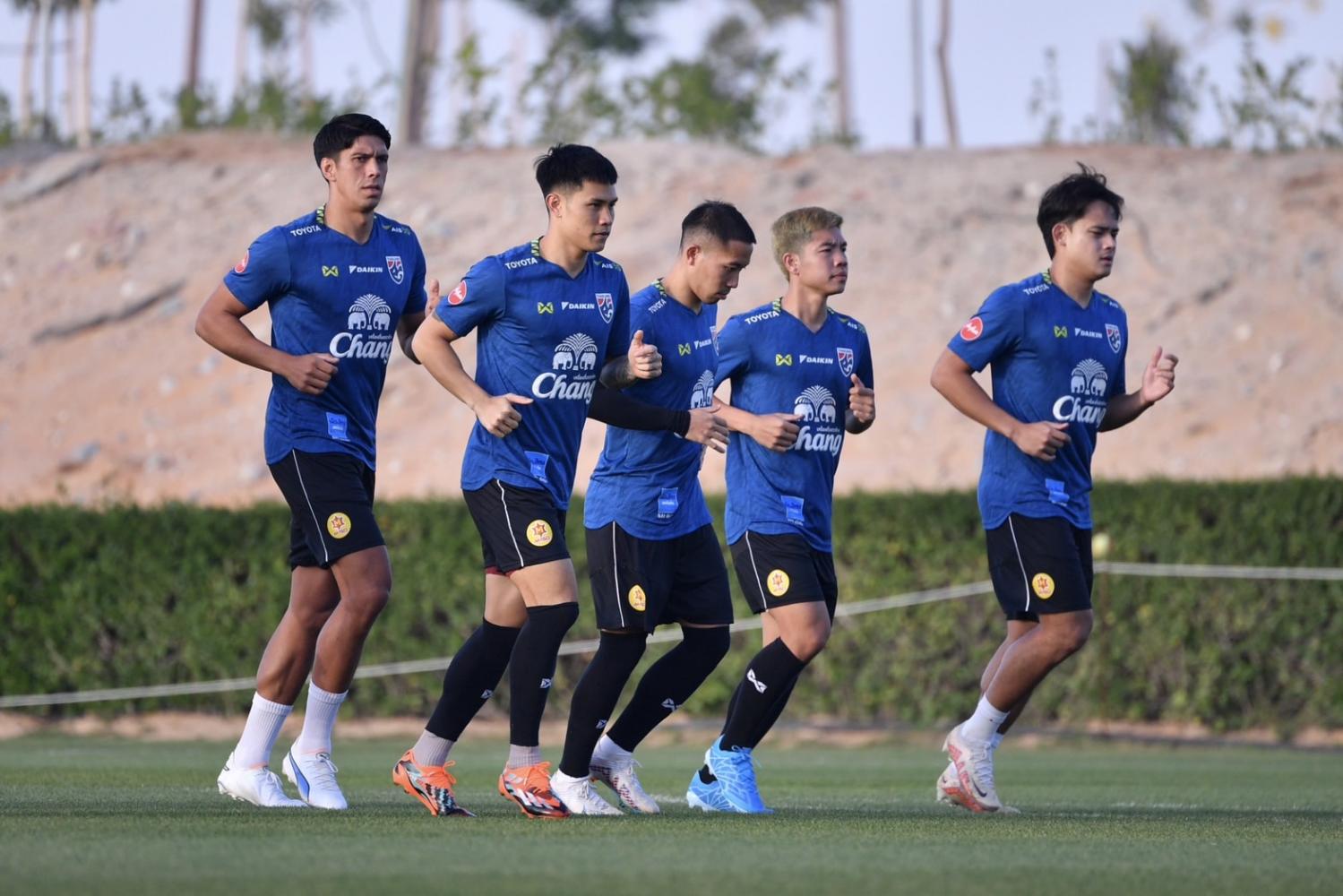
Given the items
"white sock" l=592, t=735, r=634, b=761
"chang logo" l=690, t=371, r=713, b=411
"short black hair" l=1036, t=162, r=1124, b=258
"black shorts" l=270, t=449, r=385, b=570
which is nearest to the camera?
"black shorts" l=270, t=449, r=385, b=570

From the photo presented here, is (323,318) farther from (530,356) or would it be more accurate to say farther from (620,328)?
(620,328)

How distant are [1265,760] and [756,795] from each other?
640 centimetres

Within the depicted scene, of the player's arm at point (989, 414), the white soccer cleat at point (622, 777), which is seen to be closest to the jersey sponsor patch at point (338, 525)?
the white soccer cleat at point (622, 777)

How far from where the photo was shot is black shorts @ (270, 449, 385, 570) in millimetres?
7059

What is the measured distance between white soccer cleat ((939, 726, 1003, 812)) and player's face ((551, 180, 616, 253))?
8.61ft

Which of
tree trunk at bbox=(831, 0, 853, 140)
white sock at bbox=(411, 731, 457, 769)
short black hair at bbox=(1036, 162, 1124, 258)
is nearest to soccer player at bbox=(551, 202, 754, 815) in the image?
white sock at bbox=(411, 731, 457, 769)

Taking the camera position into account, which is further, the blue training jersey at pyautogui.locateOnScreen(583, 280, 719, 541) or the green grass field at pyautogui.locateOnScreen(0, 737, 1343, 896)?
the blue training jersey at pyautogui.locateOnScreen(583, 280, 719, 541)

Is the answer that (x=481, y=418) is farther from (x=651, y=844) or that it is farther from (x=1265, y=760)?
(x=1265, y=760)

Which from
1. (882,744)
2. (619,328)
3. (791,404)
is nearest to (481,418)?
(619,328)

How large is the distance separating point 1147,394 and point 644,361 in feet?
8.02

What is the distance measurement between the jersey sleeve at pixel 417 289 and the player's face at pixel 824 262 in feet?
5.33

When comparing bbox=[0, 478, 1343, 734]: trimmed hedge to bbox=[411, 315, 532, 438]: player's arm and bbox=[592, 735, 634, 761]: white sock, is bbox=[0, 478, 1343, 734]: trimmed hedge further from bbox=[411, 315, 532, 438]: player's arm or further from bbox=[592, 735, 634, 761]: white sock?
bbox=[411, 315, 532, 438]: player's arm

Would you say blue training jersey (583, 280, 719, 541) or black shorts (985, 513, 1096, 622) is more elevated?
blue training jersey (583, 280, 719, 541)

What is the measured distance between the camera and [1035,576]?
793 centimetres
